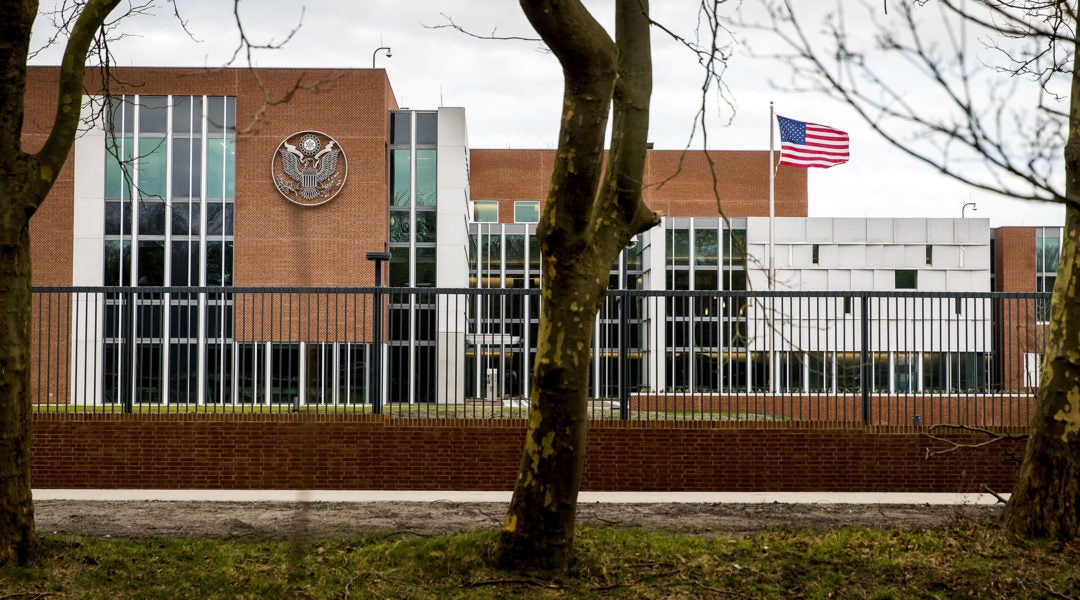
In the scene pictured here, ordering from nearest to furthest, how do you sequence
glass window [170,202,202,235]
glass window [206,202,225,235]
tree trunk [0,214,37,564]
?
1. tree trunk [0,214,37,564]
2. glass window [170,202,202,235]
3. glass window [206,202,225,235]

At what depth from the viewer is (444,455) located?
13586mm

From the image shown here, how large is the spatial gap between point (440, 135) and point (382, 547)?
4129cm

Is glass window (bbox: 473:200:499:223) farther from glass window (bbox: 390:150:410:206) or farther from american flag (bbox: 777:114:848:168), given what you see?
american flag (bbox: 777:114:848:168)

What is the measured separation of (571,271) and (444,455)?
20.7 ft

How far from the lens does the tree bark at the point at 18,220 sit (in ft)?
25.4

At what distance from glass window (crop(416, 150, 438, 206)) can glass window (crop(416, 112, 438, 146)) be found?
1.57 feet

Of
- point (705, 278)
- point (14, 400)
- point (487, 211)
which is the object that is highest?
point (487, 211)

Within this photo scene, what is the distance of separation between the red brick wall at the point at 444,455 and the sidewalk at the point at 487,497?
22cm

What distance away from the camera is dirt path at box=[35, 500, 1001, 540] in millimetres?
9977

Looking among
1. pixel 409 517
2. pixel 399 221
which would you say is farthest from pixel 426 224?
pixel 409 517

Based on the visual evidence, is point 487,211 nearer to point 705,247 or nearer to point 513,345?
point 705,247

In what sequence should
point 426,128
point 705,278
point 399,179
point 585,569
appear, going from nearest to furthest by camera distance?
point 585,569 < point 426,128 < point 399,179 < point 705,278

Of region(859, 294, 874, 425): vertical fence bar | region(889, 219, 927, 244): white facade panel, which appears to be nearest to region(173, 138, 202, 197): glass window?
region(889, 219, 927, 244): white facade panel

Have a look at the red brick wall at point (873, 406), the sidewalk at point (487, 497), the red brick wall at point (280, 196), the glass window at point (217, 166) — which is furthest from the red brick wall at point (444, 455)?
the glass window at point (217, 166)
